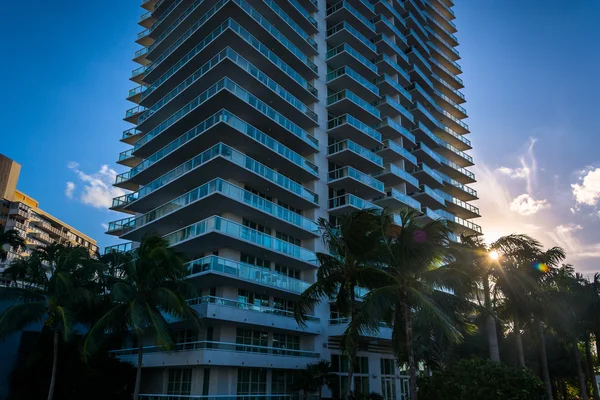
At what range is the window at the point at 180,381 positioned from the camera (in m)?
31.0

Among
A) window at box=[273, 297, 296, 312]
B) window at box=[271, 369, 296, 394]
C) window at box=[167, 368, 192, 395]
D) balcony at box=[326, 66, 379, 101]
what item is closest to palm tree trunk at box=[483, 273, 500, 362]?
window at box=[271, 369, 296, 394]

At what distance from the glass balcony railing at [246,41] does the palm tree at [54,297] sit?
19.3 m

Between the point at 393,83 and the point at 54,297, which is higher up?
the point at 393,83

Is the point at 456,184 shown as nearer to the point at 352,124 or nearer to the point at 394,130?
the point at 394,130

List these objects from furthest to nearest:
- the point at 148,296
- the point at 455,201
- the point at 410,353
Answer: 1. the point at 455,201
2. the point at 148,296
3. the point at 410,353

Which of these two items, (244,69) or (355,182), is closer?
(244,69)

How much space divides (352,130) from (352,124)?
608 mm

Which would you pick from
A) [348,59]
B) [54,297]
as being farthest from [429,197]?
[54,297]

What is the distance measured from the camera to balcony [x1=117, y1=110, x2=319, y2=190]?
117 feet

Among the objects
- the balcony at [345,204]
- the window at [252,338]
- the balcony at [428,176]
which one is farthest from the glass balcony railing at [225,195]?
the balcony at [428,176]

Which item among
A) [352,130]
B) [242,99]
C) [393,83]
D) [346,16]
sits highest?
[346,16]

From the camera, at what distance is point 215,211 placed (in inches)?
1390

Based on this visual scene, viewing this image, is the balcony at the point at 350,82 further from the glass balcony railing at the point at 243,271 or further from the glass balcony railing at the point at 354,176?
the glass balcony railing at the point at 243,271

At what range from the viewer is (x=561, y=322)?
34.2m
